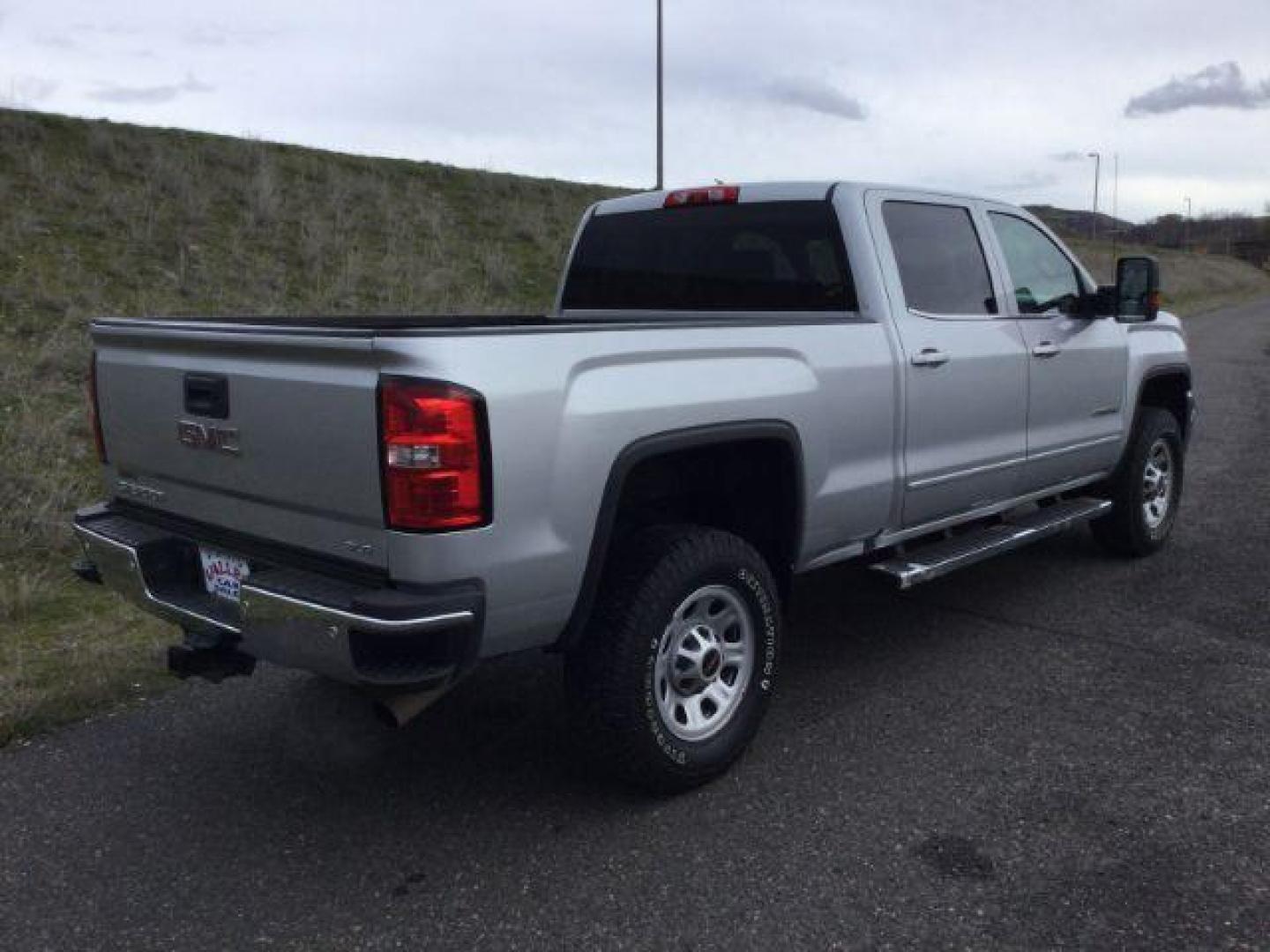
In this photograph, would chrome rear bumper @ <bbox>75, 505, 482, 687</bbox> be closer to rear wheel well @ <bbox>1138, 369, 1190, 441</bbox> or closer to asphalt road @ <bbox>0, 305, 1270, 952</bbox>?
asphalt road @ <bbox>0, 305, 1270, 952</bbox>

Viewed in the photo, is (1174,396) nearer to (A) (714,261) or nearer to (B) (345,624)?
(A) (714,261)

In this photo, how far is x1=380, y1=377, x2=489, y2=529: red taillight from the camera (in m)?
2.86

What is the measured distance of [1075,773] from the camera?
3.74 meters

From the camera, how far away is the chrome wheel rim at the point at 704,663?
3.59 metres

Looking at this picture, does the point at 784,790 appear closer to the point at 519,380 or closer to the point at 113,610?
the point at 519,380

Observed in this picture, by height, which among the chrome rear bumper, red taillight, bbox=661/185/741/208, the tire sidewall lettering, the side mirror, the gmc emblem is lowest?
the tire sidewall lettering

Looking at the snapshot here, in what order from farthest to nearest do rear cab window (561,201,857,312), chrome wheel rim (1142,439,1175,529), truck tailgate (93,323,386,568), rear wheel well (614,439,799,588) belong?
chrome wheel rim (1142,439,1175,529)
rear cab window (561,201,857,312)
rear wheel well (614,439,799,588)
truck tailgate (93,323,386,568)

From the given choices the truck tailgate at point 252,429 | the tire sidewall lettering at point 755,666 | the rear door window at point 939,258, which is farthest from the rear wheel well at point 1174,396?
the truck tailgate at point 252,429

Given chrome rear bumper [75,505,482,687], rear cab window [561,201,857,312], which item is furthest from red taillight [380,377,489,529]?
rear cab window [561,201,857,312]

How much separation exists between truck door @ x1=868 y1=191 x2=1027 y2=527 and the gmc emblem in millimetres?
2400

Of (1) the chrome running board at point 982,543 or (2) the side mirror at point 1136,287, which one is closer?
(1) the chrome running board at point 982,543

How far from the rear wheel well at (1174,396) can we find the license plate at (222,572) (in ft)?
16.9

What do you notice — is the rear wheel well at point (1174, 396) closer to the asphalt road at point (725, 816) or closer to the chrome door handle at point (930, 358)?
the asphalt road at point (725, 816)

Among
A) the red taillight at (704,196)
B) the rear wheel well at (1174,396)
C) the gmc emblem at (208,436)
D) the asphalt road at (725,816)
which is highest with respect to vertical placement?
the red taillight at (704,196)
